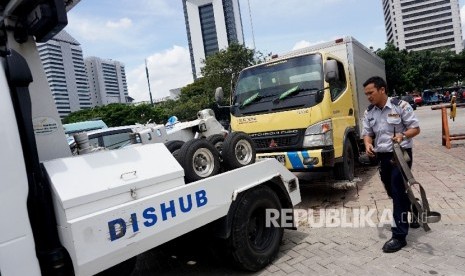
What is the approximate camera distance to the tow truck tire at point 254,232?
3.52 metres

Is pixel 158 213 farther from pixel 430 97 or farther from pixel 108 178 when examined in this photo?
pixel 430 97

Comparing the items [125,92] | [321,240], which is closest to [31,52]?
[321,240]

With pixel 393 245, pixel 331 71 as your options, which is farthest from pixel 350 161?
pixel 393 245

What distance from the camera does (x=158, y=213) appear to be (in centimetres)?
275

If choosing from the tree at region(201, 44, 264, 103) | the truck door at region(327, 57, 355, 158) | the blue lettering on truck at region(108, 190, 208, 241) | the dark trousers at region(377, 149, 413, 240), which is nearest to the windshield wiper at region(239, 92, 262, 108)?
the truck door at region(327, 57, 355, 158)

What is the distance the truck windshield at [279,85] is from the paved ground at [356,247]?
1692mm

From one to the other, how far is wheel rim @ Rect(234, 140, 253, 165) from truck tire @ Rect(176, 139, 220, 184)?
40 cm

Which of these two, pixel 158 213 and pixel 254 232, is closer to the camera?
pixel 158 213

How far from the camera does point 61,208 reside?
231 centimetres

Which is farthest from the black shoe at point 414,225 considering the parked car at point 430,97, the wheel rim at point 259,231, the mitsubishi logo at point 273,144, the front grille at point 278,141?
the parked car at point 430,97

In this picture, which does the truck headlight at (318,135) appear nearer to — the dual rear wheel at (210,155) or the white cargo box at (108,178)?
the dual rear wheel at (210,155)

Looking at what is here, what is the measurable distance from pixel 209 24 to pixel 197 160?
10427 cm

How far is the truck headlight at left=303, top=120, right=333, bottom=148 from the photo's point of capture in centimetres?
558

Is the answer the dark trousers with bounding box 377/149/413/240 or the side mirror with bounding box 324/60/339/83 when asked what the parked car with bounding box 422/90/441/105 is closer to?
the side mirror with bounding box 324/60/339/83
